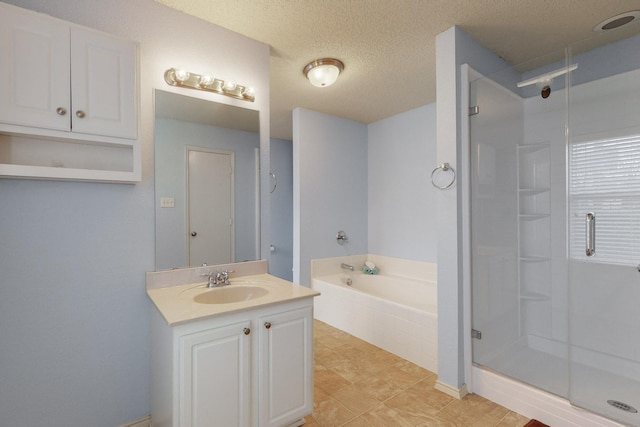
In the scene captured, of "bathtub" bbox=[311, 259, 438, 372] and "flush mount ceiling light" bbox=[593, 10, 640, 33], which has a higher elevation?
"flush mount ceiling light" bbox=[593, 10, 640, 33]

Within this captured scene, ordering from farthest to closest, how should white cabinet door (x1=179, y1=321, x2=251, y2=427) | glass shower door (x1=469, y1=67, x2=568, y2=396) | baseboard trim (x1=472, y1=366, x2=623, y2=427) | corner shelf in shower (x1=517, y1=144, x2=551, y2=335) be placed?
corner shelf in shower (x1=517, y1=144, x2=551, y2=335) → glass shower door (x1=469, y1=67, x2=568, y2=396) → baseboard trim (x1=472, y1=366, x2=623, y2=427) → white cabinet door (x1=179, y1=321, x2=251, y2=427)

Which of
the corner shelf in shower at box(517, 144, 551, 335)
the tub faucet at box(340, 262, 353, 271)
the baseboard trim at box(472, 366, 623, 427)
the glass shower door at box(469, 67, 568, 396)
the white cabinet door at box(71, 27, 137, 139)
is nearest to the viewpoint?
the white cabinet door at box(71, 27, 137, 139)

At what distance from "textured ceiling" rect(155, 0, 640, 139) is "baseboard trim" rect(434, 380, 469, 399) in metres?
2.46

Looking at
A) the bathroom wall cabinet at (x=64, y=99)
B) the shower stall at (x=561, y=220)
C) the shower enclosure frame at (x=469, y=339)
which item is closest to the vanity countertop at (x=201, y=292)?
the bathroom wall cabinet at (x=64, y=99)

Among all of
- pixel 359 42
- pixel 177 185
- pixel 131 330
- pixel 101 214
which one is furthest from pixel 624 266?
pixel 101 214

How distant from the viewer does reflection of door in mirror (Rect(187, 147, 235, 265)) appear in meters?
1.89

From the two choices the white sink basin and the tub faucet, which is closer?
the white sink basin

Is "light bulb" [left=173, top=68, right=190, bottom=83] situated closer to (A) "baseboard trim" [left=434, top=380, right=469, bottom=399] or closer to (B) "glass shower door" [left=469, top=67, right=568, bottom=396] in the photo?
(B) "glass shower door" [left=469, top=67, right=568, bottom=396]

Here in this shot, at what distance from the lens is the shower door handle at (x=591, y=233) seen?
1970 mm

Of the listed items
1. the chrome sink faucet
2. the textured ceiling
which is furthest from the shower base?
the textured ceiling

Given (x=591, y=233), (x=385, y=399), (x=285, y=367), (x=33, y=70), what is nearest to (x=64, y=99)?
(x=33, y=70)

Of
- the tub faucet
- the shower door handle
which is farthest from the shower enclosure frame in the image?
the tub faucet

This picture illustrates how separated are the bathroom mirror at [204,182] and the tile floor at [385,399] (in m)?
1.12

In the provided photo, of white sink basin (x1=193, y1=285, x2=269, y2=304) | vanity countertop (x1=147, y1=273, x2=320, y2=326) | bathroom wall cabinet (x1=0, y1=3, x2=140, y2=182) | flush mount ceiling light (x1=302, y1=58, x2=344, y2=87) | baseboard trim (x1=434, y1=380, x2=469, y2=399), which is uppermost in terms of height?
flush mount ceiling light (x1=302, y1=58, x2=344, y2=87)
